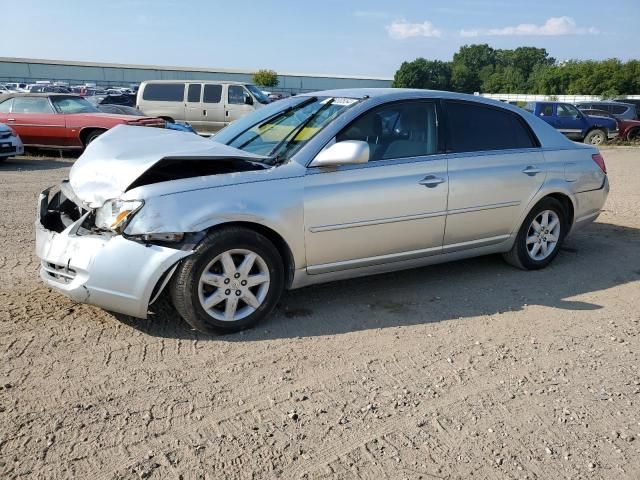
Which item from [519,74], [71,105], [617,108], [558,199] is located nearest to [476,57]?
[519,74]

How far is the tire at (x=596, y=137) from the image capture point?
70.6ft

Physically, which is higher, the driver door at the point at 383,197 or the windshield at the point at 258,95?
the windshield at the point at 258,95

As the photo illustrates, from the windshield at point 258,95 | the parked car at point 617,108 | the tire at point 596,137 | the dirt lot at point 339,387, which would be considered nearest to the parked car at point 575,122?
the tire at point 596,137

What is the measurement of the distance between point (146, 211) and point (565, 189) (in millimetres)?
3875

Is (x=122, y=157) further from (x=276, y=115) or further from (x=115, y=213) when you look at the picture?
(x=276, y=115)

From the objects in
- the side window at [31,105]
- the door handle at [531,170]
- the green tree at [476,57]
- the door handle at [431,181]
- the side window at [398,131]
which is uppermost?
the green tree at [476,57]

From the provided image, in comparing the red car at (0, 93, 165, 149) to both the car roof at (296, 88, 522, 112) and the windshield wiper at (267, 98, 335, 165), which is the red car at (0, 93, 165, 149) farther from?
the windshield wiper at (267, 98, 335, 165)

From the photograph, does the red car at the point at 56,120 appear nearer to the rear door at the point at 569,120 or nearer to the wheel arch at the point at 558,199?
the wheel arch at the point at 558,199

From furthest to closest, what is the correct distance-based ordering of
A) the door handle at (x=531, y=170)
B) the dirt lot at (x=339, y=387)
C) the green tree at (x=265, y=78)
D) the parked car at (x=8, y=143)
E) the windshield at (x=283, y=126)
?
1. the green tree at (x=265, y=78)
2. the parked car at (x=8, y=143)
3. the door handle at (x=531, y=170)
4. the windshield at (x=283, y=126)
5. the dirt lot at (x=339, y=387)

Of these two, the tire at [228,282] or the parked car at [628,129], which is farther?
the parked car at [628,129]

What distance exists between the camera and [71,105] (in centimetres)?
1348

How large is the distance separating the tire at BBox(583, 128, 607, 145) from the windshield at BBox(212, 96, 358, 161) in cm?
1967

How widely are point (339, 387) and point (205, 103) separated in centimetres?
1560

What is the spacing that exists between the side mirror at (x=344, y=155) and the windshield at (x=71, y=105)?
11.2 metres
